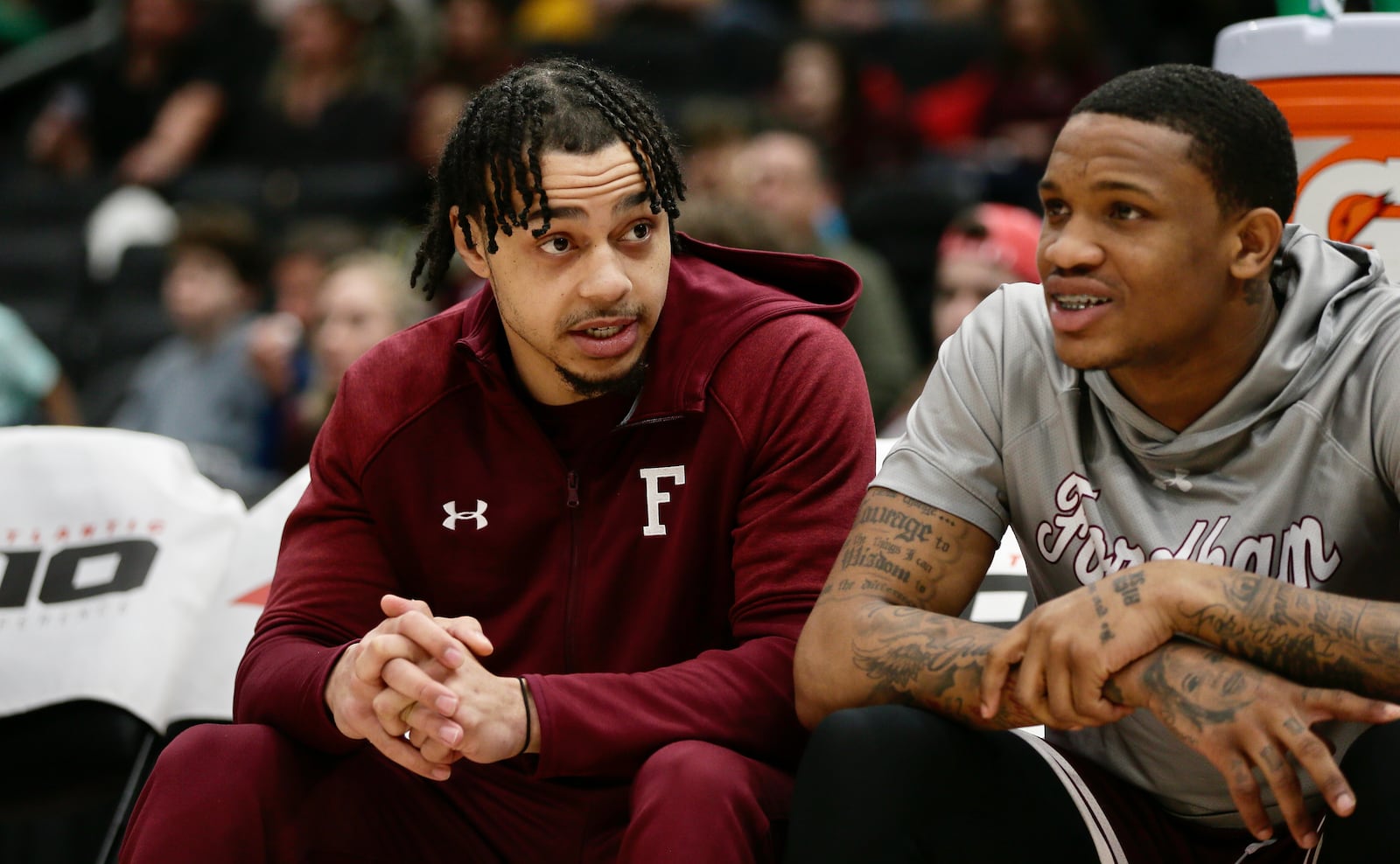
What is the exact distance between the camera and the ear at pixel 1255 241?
1.86m

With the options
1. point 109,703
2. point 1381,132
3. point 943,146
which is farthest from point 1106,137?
point 943,146

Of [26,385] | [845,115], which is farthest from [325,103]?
[845,115]

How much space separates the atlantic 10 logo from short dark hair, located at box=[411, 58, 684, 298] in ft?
3.18

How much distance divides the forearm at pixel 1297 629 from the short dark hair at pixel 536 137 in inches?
37.1

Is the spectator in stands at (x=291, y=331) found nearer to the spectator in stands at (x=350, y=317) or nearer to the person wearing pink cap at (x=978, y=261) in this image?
the spectator in stands at (x=350, y=317)

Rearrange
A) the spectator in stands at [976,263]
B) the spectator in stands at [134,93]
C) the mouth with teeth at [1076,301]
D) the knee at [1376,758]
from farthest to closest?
the spectator in stands at [134,93] < the spectator in stands at [976,263] < the mouth with teeth at [1076,301] < the knee at [1376,758]

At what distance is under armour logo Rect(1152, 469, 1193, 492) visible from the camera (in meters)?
1.92

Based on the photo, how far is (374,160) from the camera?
6.88 meters

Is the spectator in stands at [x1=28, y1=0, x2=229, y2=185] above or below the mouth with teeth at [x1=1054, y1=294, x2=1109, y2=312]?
below

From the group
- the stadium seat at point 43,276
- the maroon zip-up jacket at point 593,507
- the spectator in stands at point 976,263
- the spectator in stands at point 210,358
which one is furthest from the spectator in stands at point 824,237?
the stadium seat at point 43,276

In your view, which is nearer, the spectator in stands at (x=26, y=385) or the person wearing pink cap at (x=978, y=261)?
the person wearing pink cap at (x=978, y=261)

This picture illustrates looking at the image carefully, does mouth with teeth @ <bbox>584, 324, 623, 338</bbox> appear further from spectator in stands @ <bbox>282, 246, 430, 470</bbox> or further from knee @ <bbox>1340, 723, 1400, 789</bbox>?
spectator in stands @ <bbox>282, 246, 430, 470</bbox>

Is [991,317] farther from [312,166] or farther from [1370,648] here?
[312,166]

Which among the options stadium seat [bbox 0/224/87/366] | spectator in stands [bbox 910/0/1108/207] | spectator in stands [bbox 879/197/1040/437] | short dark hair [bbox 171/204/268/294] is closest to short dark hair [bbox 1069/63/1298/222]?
spectator in stands [bbox 879/197/1040/437]
